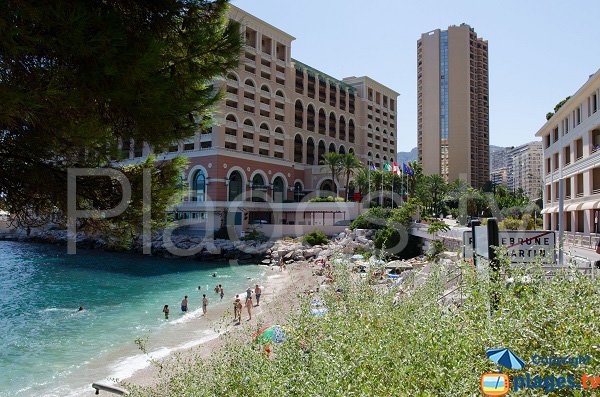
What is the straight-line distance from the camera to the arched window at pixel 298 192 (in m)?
67.2

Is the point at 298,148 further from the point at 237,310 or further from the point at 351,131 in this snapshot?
the point at 237,310

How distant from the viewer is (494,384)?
449cm

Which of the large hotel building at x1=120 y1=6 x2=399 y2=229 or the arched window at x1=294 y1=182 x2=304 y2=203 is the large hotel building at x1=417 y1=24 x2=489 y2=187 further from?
the arched window at x1=294 y1=182 x2=304 y2=203

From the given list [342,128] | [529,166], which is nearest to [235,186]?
[342,128]

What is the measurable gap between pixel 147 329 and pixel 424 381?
21386mm

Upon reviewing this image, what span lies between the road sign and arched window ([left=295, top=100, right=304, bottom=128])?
6432 centimetres

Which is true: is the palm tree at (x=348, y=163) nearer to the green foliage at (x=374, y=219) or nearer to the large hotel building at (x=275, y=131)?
the large hotel building at (x=275, y=131)

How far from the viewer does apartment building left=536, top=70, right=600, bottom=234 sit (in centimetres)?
2488

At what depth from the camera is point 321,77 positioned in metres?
75.2

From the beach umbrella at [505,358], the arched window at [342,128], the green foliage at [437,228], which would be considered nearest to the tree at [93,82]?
the beach umbrella at [505,358]

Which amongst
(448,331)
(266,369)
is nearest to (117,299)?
(266,369)

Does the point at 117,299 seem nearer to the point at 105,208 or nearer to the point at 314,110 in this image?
the point at 105,208

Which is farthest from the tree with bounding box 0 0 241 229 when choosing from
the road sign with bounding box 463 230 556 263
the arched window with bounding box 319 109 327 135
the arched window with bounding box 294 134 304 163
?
the arched window with bounding box 319 109 327 135

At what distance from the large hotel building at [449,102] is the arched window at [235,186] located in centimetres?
6962
